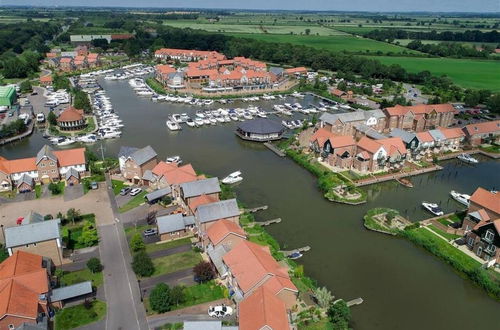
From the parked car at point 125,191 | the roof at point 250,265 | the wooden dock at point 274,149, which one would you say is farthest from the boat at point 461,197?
the parked car at point 125,191

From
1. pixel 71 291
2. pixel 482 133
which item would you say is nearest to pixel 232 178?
pixel 71 291

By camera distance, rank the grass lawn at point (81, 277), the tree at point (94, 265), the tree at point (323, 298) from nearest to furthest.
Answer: the tree at point (323, 298) → the grass lawn at point (81, 277) → the tree at point (94, 265)

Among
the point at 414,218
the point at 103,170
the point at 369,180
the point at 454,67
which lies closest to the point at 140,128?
the point at 103,170

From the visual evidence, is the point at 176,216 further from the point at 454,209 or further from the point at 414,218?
the point at 454,209

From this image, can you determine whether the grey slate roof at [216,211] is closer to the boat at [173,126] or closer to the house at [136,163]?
the house at [136,163]

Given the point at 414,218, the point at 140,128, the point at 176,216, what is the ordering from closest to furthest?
1. the point at 176,216
2. the point at 414,218
3. the point at 140,128

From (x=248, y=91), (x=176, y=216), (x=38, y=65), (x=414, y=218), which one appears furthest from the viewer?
(x=38, y=65)

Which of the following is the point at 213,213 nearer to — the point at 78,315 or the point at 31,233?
the point at 78,315
